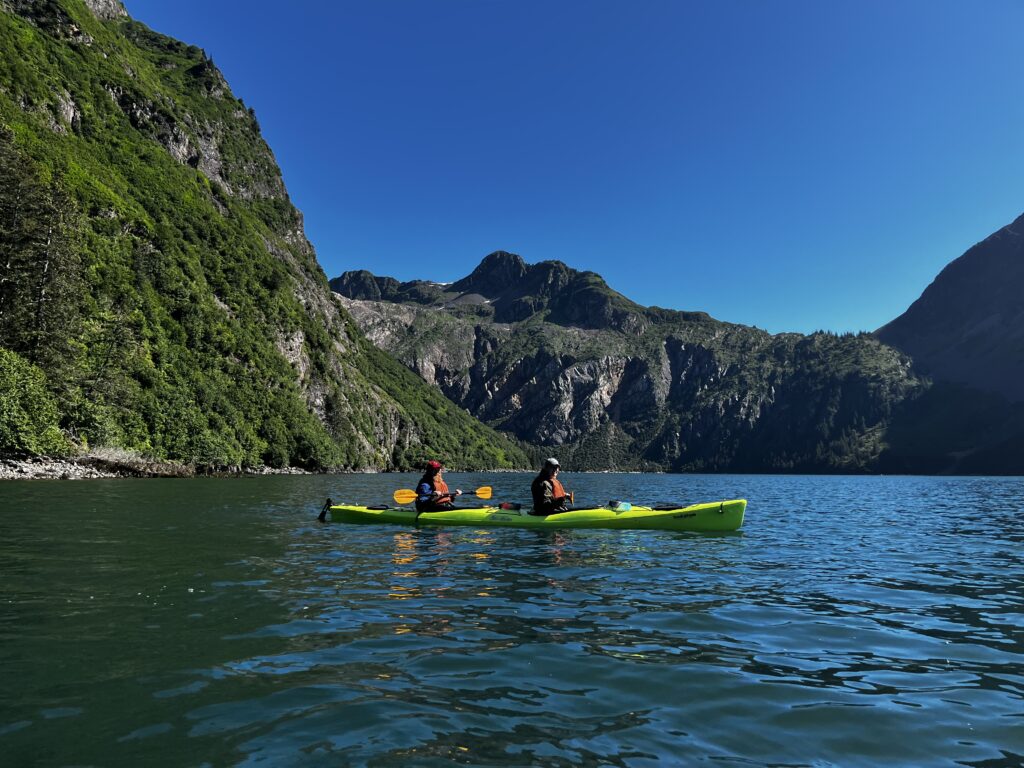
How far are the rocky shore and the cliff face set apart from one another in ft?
6.15

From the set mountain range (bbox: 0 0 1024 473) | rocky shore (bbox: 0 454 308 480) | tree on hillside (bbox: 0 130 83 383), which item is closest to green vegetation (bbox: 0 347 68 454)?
mountain range (bbox: 0 0 1024 473)

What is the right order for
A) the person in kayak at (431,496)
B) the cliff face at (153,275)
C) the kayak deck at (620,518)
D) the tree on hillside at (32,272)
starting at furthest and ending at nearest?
the cliff face at (153,275) < the tree on hillside at (32,272) < the person in kayak at (431,496) < the kayak deck at (620,518)

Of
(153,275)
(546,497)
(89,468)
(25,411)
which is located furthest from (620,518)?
(153,275)

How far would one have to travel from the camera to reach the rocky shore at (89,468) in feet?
133

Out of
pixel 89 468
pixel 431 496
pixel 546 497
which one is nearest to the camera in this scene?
pixel 546 497

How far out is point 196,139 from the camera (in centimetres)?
13600

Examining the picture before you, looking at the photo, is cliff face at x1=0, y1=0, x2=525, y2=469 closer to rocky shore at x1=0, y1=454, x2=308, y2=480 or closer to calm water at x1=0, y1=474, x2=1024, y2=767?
rocky shore at x1=0, y1=454, x2=308, y2=480

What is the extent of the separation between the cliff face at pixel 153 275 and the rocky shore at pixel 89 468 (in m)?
1.88

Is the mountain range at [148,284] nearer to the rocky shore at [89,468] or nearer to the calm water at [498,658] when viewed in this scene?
the rocky shore at [89,468]

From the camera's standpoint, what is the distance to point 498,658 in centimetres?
709

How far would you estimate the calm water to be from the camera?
486cm

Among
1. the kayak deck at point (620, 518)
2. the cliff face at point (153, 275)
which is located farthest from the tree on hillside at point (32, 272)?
the kayak deck at point (620, 518)

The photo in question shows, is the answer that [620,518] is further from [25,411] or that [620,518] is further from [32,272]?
[32,272]

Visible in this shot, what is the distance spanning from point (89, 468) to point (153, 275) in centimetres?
4498
